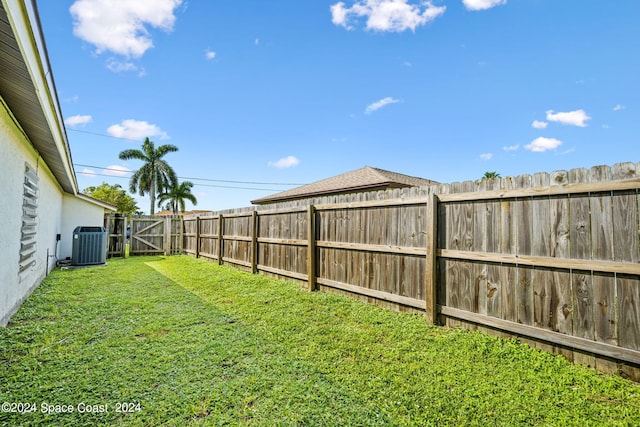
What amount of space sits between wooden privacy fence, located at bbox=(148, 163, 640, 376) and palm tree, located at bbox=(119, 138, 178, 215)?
26.1m

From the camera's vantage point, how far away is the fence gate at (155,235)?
13.7 m

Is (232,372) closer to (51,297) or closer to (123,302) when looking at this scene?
(123,302)

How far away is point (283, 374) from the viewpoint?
2543mm

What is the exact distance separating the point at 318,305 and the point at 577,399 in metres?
3.28

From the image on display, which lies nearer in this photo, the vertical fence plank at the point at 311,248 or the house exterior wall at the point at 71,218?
the vertical fence plank at the point at 311,248

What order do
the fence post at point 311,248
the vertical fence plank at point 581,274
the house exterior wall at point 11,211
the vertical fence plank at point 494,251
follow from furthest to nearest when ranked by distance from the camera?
the fence post at point 311,248, the house exterior wall at point 11,211, the vertical fence plank at point 494,251, the vertical fence plank at point 581,274

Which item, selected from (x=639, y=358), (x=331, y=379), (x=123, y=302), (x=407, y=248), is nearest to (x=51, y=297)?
(x=123, y=302)

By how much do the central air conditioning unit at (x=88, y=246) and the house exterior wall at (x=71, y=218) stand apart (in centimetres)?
139

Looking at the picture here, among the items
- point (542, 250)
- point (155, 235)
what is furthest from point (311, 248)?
point (155, 235)

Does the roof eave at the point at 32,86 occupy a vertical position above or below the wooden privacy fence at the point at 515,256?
above

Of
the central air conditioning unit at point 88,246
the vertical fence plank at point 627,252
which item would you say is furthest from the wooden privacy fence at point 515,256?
the central air conditioning unit at point 88,246

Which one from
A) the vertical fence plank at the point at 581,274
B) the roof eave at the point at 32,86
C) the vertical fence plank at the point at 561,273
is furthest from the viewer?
the vertical fence plank at the point at 561,273

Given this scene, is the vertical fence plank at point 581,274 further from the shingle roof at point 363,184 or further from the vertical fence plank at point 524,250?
the shingle roof at point 363,184

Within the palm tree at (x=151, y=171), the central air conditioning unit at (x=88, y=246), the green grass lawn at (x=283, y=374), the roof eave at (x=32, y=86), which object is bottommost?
the green grass lawn at (x=283, y=374)
